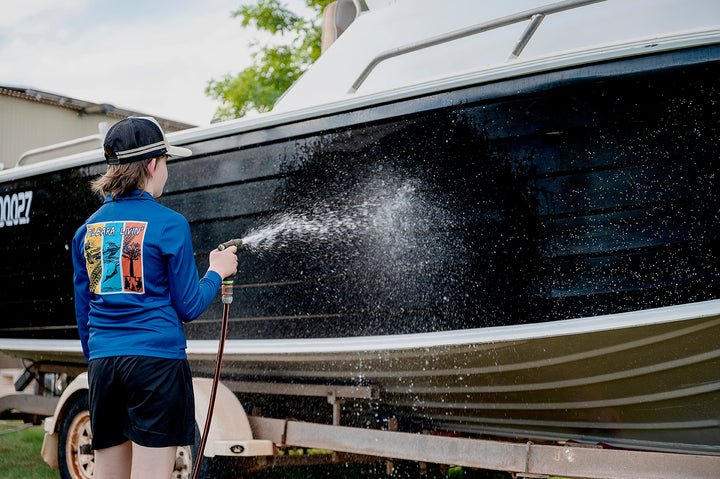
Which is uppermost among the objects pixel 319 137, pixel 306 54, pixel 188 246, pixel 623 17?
pixel 306 54

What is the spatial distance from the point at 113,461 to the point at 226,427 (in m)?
1.34

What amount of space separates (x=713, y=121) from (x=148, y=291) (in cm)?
204

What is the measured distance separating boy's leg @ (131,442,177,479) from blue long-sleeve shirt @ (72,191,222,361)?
0.27m

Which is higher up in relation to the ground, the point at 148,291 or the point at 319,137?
the point at 319,137

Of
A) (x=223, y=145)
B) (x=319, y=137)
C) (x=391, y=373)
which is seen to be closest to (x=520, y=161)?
(x=319, y=137)

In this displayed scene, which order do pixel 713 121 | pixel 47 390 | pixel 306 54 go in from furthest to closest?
pixel 306 54, pixel 47 390, pixel 713 121

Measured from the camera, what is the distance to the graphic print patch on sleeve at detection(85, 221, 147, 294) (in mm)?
2006

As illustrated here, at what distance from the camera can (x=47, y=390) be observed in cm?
496

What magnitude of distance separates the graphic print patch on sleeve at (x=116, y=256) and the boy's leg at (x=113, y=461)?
49 centimetres

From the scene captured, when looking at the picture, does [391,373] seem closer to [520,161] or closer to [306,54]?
[520,161]

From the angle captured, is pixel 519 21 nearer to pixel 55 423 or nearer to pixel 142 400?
pixel 142 400

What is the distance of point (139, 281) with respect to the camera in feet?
6.57

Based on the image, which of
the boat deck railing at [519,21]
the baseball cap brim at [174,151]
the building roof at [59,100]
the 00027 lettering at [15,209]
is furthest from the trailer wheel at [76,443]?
the building roof at [59,100]

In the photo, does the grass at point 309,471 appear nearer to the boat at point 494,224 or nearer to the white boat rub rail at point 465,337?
the boat at point 494,224
